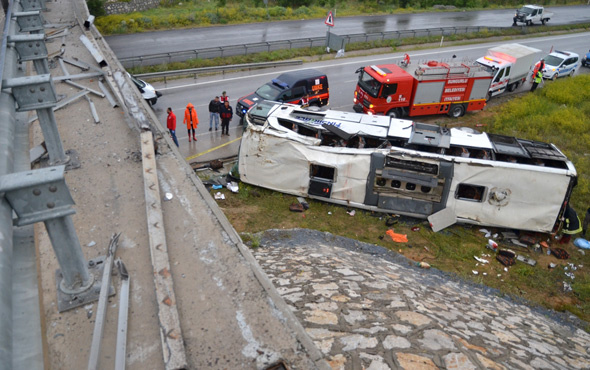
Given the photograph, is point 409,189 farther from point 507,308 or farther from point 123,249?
point 123,249

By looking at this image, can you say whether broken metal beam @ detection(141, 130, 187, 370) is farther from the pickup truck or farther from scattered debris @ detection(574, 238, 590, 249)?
the pickup truck

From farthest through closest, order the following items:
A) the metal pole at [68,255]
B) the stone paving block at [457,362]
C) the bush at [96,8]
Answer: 1. the bush at [96,8]
2. the stone paving block at [457,362]
3. the metal pole at [68,255]

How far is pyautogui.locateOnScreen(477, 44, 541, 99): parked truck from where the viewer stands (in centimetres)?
2150

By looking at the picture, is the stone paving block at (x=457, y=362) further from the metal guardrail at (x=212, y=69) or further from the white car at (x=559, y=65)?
the white car at (x=559, y=65)

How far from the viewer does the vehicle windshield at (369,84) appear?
17922 mm

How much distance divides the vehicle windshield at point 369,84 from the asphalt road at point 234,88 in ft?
6.35

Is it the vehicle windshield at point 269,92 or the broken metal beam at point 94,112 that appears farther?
the vehicle windshield at point 269,92

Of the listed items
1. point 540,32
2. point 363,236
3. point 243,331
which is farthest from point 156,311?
point 540,32

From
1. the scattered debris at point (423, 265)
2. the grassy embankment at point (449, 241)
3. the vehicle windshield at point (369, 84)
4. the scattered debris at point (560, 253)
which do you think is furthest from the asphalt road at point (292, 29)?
the scattered debris at point (560, 253)

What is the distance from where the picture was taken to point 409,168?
1213 centimetres

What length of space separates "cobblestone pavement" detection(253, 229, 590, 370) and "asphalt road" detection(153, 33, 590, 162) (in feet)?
20.7

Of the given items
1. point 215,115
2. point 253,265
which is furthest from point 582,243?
point 215,115

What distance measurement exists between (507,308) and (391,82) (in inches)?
427

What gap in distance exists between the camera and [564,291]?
10.6m
